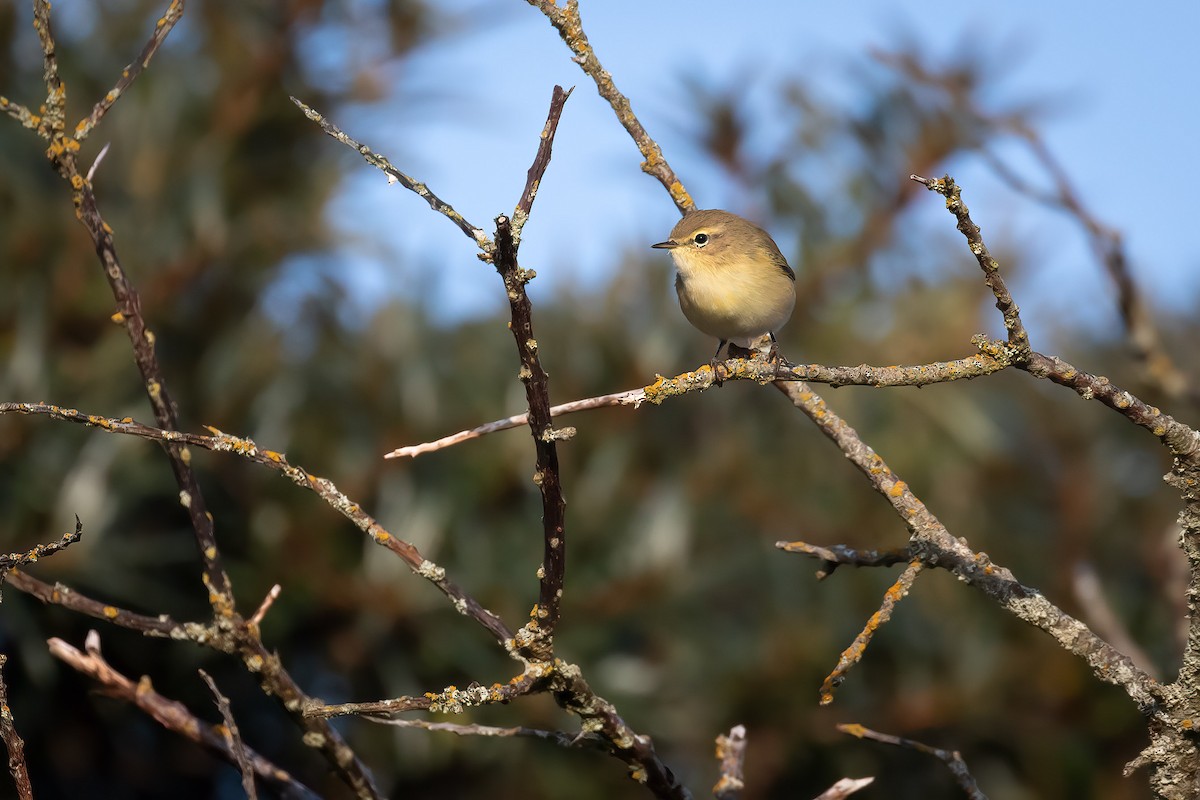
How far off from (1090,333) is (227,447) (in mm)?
6097

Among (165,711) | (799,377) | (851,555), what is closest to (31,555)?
(165,711)

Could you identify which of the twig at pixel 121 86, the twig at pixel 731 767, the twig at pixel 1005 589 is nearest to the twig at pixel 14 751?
the twig at pixel 121 86

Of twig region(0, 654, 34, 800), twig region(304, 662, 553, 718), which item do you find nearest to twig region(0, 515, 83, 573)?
twig region(0, 654, 34, 800)

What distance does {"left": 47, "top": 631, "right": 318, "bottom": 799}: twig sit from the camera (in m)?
1.69

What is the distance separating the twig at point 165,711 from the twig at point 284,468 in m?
0.41

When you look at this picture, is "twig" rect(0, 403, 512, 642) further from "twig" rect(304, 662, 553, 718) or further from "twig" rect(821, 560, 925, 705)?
"twig" rect(821, 560, 925, 705)

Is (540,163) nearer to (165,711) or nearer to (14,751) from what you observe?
(14,751)

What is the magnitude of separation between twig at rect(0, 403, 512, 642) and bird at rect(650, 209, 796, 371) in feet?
5.28

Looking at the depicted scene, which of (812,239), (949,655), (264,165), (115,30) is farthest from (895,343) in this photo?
(115,30)

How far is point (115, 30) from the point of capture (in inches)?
206

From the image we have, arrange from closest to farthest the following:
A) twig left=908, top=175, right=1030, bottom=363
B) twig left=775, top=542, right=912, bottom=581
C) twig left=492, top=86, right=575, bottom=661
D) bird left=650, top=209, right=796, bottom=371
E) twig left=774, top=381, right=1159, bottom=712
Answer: twig left=492, top=86, right=575, bottom=661 → twig left=908, top=175, right=1030, bottom=363 → twig left=774, top=381, right=1159, bottom=712 → twig left=775, top=542, right=912, bottom=581 → bird left=650, top=209, right=796, bottom=371

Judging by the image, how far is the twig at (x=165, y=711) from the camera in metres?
1.69

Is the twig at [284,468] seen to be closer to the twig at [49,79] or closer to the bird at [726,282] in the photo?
the twig at [49,79]

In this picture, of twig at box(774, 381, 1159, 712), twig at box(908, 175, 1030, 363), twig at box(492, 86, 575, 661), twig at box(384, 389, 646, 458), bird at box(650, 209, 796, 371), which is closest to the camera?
twig at box(492, 86, 575, 661)
